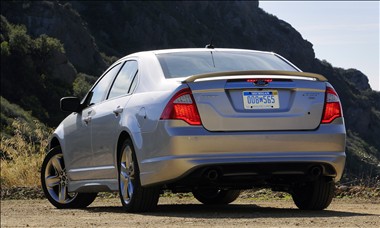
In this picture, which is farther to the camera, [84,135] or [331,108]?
[84,135]

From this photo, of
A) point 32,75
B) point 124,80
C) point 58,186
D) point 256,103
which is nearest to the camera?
point 256,103

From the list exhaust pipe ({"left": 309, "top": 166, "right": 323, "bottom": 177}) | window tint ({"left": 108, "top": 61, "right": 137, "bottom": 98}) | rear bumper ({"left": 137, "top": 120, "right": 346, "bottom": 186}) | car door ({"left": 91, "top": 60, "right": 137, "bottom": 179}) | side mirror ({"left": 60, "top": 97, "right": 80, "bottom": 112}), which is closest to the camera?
rear bumper ({"left": 137, "top": 120, "right": 346, "bottom": 186})

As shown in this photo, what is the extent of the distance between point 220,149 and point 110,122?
70.6 inches

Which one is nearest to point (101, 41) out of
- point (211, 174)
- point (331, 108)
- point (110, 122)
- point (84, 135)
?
point (84, 135)

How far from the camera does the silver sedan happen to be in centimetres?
855

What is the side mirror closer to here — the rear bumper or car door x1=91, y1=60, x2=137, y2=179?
car door x1=91, y1=60, x2=137, y2=179

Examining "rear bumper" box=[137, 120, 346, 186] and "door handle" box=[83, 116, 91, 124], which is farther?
"door handle" box=[83, 116, 91, 124]

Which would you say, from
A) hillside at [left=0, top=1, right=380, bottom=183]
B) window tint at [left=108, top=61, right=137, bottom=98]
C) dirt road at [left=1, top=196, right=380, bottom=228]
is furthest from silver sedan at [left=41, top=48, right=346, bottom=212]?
hillside at [left=0, top=1, right=380, bottom=183]

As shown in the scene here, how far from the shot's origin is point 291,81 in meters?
8.84

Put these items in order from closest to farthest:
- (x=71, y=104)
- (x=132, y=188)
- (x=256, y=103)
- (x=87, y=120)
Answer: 1. (x=256, y=103)
2. (x=132, y=188)
3. (x=87, y=120)
4. (x=71, y=104)

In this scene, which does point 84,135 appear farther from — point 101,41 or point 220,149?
point 101,41

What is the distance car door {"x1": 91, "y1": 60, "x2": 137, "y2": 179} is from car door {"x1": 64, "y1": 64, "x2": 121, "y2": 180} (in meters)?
0.15

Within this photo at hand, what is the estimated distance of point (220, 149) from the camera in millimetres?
8523

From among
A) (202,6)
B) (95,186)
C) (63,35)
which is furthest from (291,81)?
(202,6)
